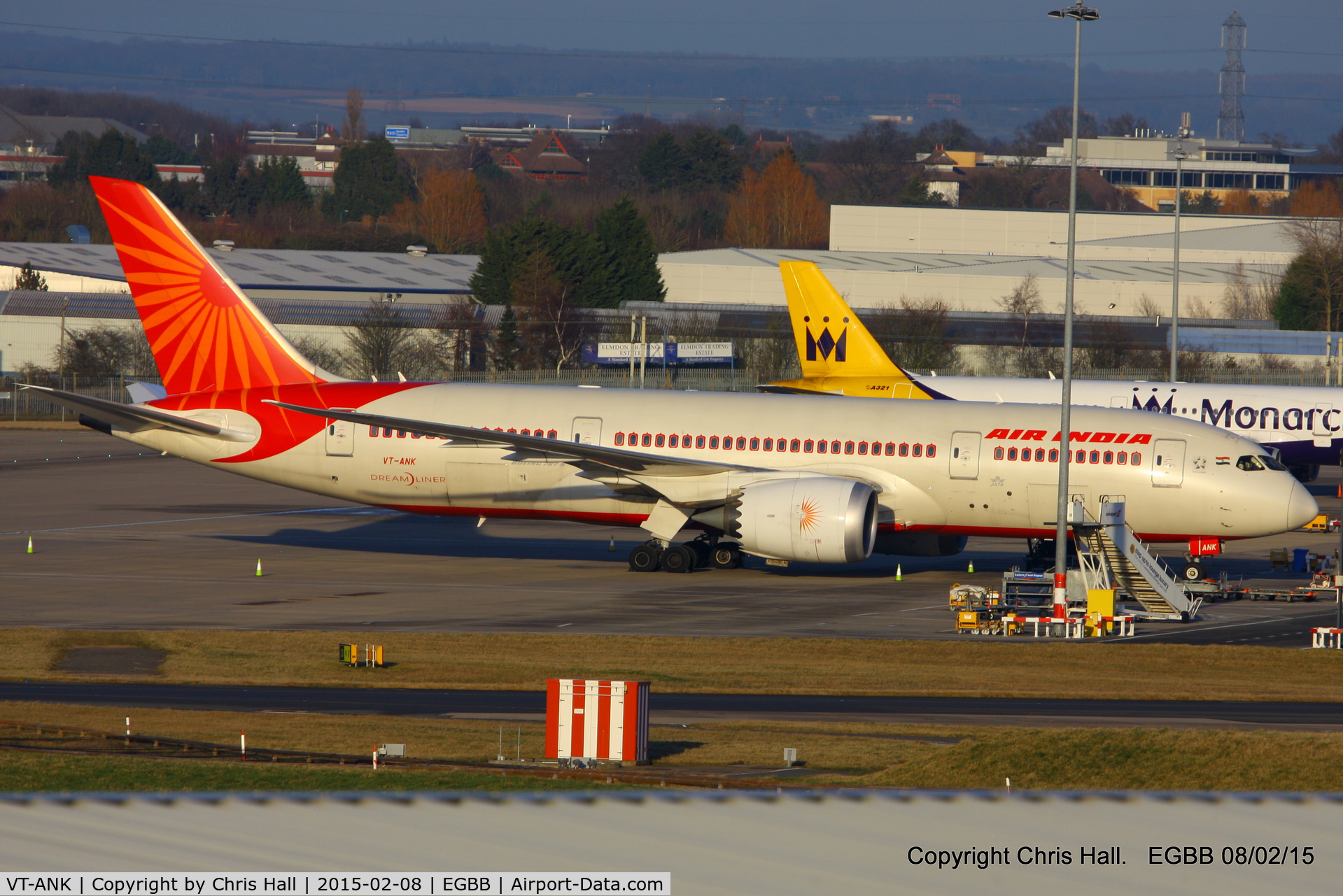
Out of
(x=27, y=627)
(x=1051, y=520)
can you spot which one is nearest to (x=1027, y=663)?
(x=1051, y=520)

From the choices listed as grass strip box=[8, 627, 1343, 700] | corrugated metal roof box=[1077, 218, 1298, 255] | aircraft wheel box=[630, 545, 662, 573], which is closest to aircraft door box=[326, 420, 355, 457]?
aircraft wheel box=[630, 545, 662, 573]

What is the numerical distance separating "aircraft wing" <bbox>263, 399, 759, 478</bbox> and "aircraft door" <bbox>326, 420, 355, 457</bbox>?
1.59 meters

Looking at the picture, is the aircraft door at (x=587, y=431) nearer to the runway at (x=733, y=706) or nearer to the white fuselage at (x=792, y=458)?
the white fuselage at (x=792, y=458)

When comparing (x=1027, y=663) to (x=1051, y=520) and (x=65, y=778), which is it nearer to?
(x=1051, y=520)

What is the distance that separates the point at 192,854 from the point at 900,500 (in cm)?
3504

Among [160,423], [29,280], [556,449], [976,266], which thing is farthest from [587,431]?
[976,266]

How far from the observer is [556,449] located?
3838cm

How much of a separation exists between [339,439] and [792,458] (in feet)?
40.8

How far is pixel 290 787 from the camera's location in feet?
55.5

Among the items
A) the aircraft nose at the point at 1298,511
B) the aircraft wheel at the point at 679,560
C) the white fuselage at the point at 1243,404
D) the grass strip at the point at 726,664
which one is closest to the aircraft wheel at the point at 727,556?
the aircraft wheel at the point at 679,560

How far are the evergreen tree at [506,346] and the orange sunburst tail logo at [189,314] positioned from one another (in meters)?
64.8

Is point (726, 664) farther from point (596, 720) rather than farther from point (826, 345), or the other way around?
point (826, 345)

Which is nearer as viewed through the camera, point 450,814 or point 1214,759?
point 450,814

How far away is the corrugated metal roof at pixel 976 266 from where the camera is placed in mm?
128250
